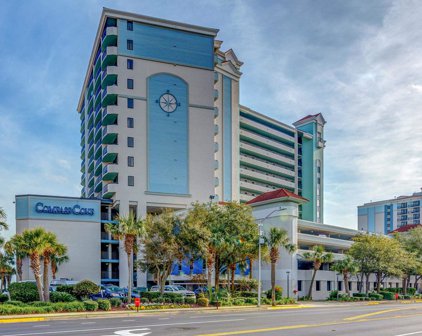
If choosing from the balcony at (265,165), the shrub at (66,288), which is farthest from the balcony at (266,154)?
Result: the shrub at (66,288)

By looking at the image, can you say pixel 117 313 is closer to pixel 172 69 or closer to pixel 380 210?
pixel 172 69

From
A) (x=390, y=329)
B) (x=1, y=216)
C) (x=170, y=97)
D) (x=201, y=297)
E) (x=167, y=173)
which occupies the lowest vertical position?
(x=201, y=297)

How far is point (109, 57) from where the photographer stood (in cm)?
7494

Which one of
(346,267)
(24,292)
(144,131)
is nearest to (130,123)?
(144,131)

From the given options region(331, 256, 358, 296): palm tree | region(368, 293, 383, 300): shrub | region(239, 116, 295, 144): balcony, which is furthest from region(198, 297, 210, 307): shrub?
region(239, 116, 295, 144): balcony

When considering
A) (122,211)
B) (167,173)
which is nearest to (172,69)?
(167,173)

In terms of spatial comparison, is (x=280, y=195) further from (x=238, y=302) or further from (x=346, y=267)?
(x=238, y=302)

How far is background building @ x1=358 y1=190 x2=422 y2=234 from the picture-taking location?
17512 centimetres

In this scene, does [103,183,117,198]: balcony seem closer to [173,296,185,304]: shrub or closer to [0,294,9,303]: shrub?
[173,296,185,304]: shrub

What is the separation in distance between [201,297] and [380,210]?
158804 millimetres

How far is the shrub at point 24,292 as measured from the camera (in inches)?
1479

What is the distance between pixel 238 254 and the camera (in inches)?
1962

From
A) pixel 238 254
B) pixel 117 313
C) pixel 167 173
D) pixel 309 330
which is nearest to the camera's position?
pixel 309 330

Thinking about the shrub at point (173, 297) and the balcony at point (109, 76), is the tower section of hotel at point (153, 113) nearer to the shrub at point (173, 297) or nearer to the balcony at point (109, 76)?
the balcony at point (109, 76)
